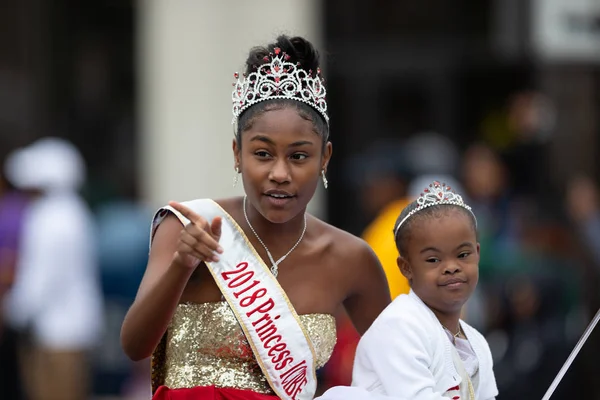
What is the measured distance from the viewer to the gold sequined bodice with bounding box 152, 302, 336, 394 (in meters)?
3.32

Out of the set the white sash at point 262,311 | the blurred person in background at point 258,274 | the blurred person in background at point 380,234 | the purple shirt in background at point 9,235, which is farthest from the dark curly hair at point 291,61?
the purple shirt in background at point 9,235

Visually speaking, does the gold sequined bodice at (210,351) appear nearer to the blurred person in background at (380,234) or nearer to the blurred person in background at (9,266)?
A: the blurred person in background at (380,234)

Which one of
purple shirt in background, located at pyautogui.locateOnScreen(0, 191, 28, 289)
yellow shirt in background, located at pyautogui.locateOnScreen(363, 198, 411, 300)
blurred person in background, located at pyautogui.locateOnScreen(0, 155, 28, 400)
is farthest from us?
purple shirt in background, located at pyautogui.locateOnScreen(0, 191, 28, 289)

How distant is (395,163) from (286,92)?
470 centimetres

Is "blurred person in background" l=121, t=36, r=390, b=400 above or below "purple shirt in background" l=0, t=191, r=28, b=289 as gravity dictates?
above

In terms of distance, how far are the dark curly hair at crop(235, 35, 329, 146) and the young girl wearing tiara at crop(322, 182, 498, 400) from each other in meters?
0.36

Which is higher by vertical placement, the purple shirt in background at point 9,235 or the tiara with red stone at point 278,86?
the tiara with red stone at point 278,86

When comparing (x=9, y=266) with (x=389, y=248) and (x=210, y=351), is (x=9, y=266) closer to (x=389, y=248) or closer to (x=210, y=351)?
(x=389, y=248)

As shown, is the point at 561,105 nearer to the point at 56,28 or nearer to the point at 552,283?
the point at 552,283

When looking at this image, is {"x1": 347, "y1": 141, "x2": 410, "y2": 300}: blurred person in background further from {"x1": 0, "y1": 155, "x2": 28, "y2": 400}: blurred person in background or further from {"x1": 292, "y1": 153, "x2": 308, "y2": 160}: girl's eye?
{"x1": 0, "y1": 155, "x2": 28, "y2": 400}: blurred person in background

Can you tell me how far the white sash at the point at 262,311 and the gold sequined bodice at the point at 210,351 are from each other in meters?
0.04

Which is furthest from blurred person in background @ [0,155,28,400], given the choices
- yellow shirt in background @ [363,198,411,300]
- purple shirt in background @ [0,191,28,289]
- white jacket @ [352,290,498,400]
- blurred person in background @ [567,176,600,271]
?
white jacket @ [352,290,498,400]

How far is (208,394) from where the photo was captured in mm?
3275

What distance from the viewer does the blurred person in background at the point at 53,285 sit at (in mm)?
8500
